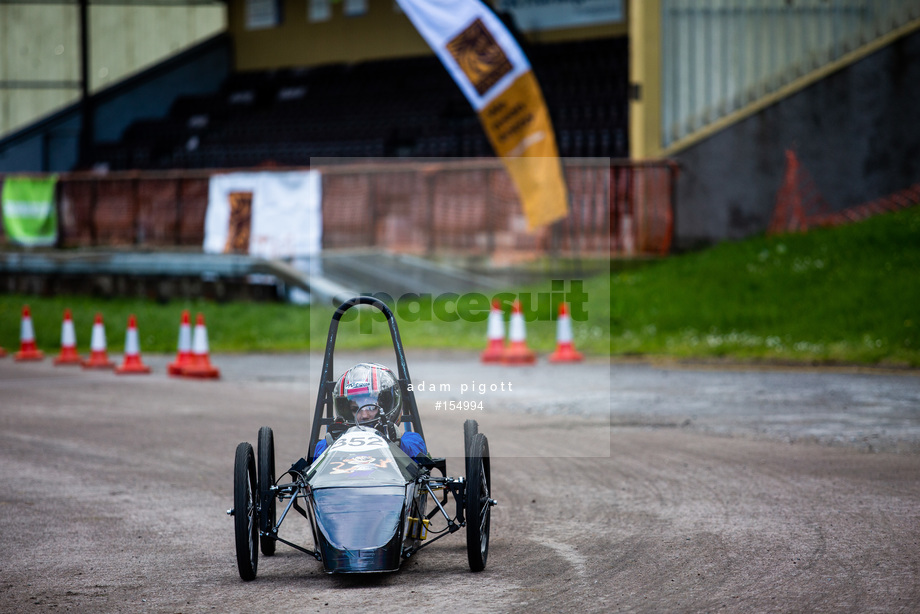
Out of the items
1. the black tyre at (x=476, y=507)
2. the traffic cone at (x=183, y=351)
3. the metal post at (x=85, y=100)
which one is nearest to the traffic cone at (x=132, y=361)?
the traffic cone at (x=183, y=351)

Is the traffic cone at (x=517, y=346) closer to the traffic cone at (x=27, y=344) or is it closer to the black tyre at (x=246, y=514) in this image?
the traffic cone at (x=27, y=344)

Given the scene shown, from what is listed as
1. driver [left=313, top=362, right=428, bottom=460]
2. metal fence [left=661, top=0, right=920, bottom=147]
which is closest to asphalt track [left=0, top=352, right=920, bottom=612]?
driver [left=313, top=362, right=428, bottom=460]

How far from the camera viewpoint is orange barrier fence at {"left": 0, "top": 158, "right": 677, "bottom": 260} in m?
21.0

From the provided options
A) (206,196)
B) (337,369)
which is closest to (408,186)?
(206,196)

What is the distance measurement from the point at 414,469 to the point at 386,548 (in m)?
0.58

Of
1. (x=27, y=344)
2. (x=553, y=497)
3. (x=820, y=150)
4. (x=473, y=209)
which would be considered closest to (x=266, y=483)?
A: (x=553, y=497)

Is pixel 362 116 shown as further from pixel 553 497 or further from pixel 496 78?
pixel 553 497

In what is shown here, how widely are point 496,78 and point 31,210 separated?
13.8 meters

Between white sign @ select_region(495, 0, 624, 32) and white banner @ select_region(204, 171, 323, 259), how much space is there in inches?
442

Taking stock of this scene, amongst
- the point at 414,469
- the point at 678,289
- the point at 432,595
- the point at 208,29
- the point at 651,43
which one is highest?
the point at 208,29

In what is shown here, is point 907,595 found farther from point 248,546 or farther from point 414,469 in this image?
point 248,546

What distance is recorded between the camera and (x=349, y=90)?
3331cm

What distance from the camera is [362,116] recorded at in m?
31.1

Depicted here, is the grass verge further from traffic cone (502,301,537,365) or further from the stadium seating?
the stadium seating
